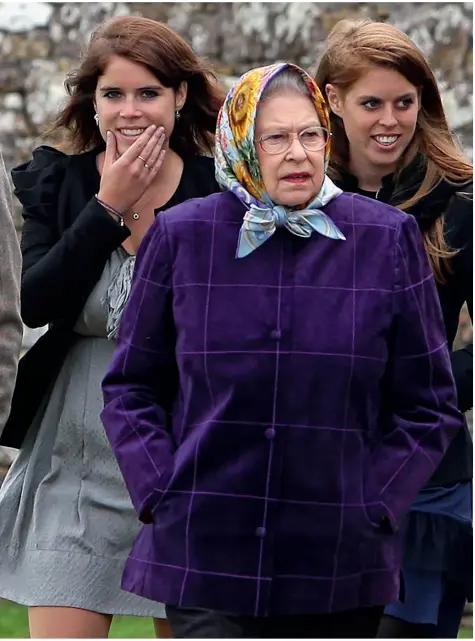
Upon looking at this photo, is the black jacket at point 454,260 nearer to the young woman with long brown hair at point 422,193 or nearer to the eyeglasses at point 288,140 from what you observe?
the young woman with long brown hair at point 422,193

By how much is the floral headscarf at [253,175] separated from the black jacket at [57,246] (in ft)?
1.61

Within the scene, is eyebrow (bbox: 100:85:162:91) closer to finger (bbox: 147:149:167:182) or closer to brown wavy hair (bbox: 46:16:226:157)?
brown wavy hair (bbox: 46:16:226:157)

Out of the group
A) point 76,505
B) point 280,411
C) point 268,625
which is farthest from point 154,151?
point 268,625

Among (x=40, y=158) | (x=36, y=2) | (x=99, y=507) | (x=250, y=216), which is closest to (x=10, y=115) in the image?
(x=36, y=2)

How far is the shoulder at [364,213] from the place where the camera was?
10.6 ft

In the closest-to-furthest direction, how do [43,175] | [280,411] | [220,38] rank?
1. [280,411]
2. [43,175]
3. [220,38]

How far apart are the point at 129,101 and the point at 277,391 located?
1032 mm

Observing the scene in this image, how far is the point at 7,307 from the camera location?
3.28 meters

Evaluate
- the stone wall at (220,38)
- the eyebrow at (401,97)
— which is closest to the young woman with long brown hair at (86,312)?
the eyebrow at (401,97)

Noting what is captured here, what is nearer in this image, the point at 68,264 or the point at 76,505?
the point at 68,264

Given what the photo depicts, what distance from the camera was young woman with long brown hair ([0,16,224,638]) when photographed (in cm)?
373

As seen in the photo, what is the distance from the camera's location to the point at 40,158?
13.2ft

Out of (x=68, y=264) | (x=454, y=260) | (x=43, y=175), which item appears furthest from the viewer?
(x=43, y=175)

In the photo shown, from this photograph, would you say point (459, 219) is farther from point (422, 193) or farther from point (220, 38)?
point (220, 38)
